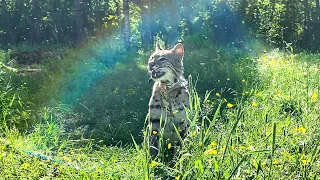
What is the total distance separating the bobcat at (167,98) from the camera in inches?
190

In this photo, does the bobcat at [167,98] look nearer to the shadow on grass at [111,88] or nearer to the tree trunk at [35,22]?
the shadow on grass at [111,88]

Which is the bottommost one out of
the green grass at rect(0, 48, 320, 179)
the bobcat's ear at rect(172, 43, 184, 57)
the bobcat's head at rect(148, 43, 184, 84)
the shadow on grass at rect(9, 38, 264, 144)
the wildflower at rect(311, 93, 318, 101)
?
the shadow on grass at rect(9, 38, 264, 144)

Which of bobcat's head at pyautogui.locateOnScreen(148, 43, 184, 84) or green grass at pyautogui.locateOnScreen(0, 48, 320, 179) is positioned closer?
green grass at pyautogui.locateOnScreen(0, 48, 320, 179)

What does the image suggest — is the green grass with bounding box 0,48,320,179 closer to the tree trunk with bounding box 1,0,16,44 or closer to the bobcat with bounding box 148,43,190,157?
the bobcat with bounding box 148,43,190,157

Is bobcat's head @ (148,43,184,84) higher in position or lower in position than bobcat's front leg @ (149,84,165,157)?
higher

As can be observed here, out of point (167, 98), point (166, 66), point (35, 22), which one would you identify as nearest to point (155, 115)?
point (167, 98)

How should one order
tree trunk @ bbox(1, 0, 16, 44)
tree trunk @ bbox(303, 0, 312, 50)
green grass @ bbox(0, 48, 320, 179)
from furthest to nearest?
tree trunk @ bbox(1, 0, 16, 44), tree trunk @ bbox(303, 0, 312, 50), green grass @ bbox(0, 48, 320, 179)

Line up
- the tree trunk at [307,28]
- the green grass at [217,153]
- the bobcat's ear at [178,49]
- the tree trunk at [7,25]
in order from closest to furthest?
the green grass at [217,153] < the bobcat's ear at [178,49] < the tree trunk at [307,28] < the tree trunk at [7,25]

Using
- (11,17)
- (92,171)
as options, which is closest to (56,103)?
(92,171)

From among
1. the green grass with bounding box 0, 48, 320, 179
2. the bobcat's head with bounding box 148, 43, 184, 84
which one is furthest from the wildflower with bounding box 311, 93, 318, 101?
the bobcat's head with bounding box 148, 43, 184, 84

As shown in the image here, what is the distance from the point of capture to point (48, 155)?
4.87 m

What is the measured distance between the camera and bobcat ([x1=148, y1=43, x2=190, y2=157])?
4824 mm

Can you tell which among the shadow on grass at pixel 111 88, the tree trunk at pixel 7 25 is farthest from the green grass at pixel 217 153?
the tree trunk at pixel 7 25

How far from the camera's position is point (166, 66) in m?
4.99
